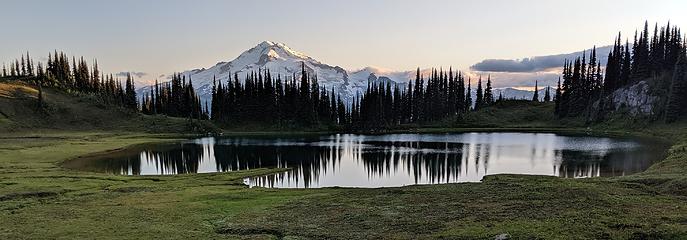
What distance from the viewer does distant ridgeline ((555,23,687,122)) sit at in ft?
372

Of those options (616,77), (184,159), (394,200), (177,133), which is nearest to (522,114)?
(616,77)

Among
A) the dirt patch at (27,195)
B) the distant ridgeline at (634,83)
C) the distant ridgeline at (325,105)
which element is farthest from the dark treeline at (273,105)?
the dirt patch at (27,195)

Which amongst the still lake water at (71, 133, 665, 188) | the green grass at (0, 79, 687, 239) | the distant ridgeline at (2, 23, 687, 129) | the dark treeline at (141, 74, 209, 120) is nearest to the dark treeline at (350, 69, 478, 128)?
the distant ridgeline at (2, 23, 687, 129)

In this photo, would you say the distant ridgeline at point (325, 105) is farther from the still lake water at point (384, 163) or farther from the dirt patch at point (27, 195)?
the dirt patch at point (27, 195)

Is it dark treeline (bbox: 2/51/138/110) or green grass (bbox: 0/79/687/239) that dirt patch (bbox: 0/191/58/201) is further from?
dark treeline (bbox: 2/51/138/110)

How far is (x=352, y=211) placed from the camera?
24.9 m

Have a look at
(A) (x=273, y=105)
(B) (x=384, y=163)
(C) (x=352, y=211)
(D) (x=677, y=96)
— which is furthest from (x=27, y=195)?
(A) (x=273, y=105)

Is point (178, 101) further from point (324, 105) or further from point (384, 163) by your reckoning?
point (384, 163)

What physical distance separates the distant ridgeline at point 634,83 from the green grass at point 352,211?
95123 mm

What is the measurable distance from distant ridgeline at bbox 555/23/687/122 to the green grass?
312 ft

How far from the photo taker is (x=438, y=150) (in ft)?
248

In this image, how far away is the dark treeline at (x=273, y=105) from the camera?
572ft

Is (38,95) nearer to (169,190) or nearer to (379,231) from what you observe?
(169,190)

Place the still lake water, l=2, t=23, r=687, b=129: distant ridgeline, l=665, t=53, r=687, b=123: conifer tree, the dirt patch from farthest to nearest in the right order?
l=2, t=23, r=687, b=129: distant ridgeline
l=665, t=53, r=687, b=123: conifer tree
the still lake water
the dirt patch
